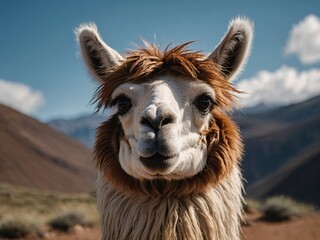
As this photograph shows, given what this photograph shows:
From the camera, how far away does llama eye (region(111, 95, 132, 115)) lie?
3506 millimetres

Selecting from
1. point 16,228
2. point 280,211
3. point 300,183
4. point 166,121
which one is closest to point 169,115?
point 166,121

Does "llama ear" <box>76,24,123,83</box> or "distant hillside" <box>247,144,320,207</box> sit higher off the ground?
"distant hillside" <box>247,144,320,207</box>

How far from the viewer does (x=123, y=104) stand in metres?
3.53

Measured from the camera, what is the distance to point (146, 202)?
3.55 meters

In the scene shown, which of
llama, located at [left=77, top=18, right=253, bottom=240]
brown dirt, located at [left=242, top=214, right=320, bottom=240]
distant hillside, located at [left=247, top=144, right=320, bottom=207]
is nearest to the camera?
llama, located at [left=77, top=18, right=253, bottom=240]

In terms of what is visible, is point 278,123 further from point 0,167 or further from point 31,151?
point 0,167

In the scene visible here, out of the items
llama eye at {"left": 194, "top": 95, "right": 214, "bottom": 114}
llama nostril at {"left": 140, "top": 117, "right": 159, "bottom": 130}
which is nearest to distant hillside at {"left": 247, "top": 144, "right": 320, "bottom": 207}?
llama eye at {"left": 194, "top": 95, "right": 214, "bottom": 114}

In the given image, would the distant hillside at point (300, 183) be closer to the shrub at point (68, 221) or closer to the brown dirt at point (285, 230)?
the brown dirt at point (285, 230)

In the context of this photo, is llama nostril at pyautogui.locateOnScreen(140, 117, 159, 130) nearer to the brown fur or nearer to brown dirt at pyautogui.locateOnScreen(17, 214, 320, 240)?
the brown fur

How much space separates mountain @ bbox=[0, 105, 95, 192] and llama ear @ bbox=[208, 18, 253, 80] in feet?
165

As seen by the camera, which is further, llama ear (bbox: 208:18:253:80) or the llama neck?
llama ear (bbox: 208:18:253:80)

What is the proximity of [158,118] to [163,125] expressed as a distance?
0.28ft

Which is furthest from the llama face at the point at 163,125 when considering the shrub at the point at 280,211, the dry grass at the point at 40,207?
the shrub at the point at 280,211

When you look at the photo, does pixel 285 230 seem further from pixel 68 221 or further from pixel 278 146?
pixel 278 146
